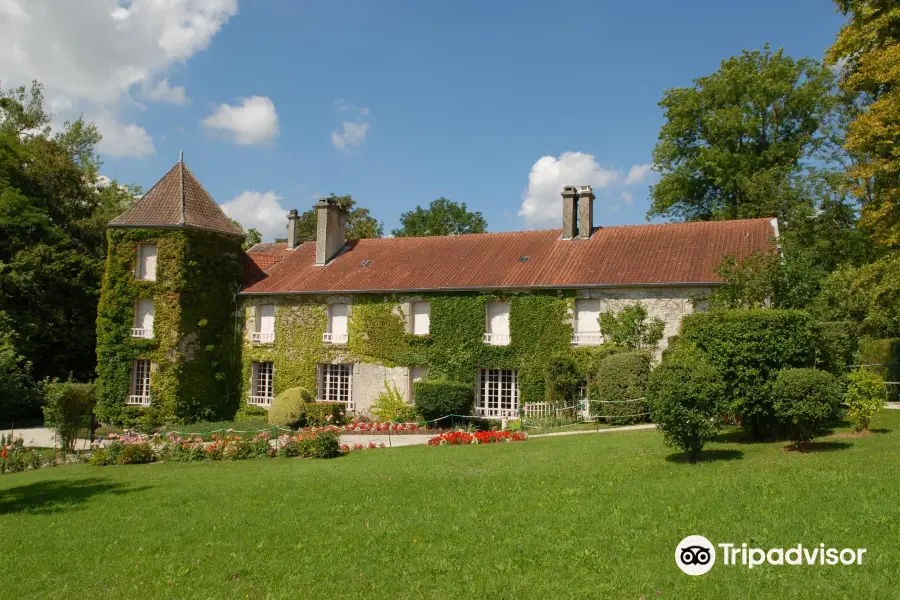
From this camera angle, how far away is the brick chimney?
26.2 meters

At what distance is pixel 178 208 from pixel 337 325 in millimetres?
8049

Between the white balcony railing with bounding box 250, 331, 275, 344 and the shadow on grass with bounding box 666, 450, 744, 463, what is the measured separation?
1949cm

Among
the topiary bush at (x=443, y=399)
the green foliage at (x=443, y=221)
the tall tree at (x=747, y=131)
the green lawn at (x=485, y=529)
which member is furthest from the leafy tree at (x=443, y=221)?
the green lawn at (x=485, y=529)

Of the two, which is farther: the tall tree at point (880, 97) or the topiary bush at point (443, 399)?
the topiary bush at point (443, 399)

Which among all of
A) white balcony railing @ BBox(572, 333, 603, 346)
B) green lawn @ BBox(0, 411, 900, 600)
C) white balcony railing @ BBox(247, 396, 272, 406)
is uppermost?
white balcony railing @ BBox(572, 333, 603, 346)

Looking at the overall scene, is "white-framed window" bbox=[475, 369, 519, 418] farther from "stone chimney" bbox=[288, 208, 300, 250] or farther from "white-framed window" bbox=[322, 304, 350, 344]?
"stone chimney" bbox=[288, 208, 300, 250]

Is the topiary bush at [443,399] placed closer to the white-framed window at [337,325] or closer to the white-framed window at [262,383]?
the white-framed window at [337,325]

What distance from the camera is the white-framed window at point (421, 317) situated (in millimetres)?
25469

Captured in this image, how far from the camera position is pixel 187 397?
85.5ft

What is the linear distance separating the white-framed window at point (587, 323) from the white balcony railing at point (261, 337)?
12669 mm

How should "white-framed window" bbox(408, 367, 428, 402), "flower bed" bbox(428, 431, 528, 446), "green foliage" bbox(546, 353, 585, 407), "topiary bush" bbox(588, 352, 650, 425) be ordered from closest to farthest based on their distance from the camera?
"flower bed" bbox(428, 431, 528, 446), "topiary bush" bbox(588, 352, 650, 425), "green foliage" bbox(546, 353, 585, 407), "white-framed window" bbox(408, 367, 428, 402)

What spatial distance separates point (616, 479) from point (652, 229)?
57.2 feet

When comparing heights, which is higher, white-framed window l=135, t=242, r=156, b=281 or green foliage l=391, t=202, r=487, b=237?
green foliage l=391, t=202, r=487, b=237

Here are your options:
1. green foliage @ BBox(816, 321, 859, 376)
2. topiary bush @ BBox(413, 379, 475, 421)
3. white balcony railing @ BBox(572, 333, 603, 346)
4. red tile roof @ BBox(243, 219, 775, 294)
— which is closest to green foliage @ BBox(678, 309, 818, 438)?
green foliage @ BBox(816, 321, 859, 376)
